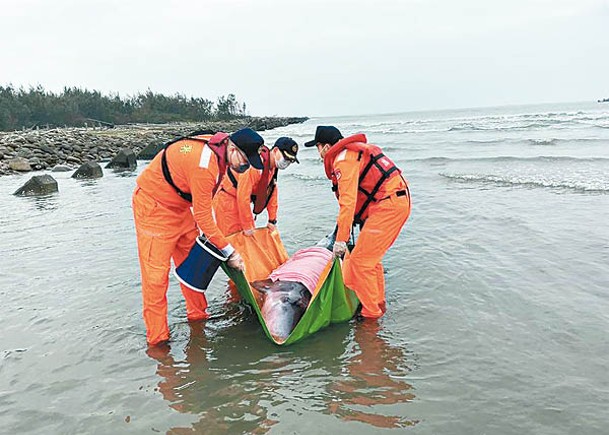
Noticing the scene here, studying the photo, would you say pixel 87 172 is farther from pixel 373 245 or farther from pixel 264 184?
pixel 373 245

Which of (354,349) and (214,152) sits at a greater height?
(214,152)

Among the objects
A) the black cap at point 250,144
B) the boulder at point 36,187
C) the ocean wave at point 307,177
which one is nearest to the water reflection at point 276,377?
the black cap at point 250,144

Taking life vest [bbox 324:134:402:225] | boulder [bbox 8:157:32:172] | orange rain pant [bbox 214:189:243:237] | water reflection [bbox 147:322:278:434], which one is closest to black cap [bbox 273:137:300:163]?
life vest [bbox 324:134:402:225]

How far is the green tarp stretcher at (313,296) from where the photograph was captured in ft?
14.1

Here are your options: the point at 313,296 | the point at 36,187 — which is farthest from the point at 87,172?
the point at 313,296

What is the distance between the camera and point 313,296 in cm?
434

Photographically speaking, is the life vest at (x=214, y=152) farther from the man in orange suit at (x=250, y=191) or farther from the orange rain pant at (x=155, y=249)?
the man in orange suit at (x=250, y=191)

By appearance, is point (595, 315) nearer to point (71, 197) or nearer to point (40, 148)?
point (71, 197)

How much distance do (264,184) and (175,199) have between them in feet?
5.46

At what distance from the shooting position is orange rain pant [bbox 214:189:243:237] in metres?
5.87

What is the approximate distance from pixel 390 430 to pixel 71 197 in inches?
512

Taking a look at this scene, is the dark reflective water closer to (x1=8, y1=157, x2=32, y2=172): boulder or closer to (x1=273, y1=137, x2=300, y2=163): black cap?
(x1=273, y1=137, x2=300, y2=163): black cap

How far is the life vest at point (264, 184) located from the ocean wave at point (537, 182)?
26.6 ft

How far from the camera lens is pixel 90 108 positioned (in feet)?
228
